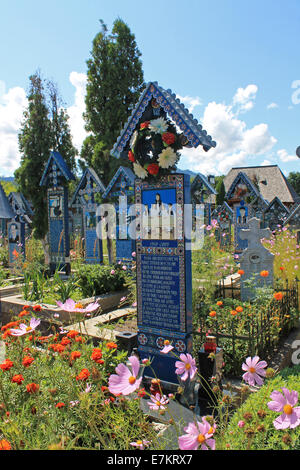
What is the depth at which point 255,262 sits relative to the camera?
20.8ft

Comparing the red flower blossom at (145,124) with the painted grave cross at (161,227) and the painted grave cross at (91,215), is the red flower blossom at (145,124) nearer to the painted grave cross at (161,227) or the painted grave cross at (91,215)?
the painted grave cross at (161,227)

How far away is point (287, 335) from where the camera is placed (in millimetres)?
5309

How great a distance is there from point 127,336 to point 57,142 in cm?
1229

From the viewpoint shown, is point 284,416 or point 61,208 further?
point 61,208

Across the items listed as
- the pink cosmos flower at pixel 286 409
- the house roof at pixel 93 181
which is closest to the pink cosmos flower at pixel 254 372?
the pink cosmos flower at pixel 286 409

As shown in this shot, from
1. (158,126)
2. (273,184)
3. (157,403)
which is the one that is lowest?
(157,403)

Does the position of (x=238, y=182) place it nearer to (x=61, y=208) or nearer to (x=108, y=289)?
(x=61, y=208)

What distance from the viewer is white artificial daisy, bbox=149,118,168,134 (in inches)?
166

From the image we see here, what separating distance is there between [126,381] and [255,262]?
4891mm

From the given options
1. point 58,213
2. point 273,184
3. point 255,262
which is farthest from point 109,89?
point 273,184

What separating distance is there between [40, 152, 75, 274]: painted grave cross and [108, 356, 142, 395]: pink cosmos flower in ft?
26.1

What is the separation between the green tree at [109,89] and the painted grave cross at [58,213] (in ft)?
26.2

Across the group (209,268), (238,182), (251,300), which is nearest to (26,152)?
(238,182)

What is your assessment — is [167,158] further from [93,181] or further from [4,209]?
[93,181]
